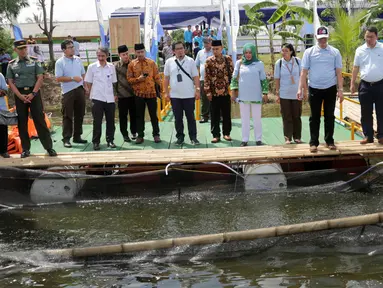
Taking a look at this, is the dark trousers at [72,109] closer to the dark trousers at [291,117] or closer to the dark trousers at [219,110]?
the dark trousers at [219,110]

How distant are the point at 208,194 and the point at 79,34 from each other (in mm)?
51493

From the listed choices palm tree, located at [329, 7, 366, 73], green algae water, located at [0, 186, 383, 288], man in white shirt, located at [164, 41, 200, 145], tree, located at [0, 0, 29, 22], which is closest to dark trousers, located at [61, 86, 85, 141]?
man in white shirt, located at [164, 41, 200, 145]

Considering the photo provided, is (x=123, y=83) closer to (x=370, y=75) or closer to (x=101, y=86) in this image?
(x=101, y=86)

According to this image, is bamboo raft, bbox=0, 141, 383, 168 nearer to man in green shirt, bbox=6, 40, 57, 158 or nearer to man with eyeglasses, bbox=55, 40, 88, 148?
man in green shirt, bbox=6, 40, 57, 158

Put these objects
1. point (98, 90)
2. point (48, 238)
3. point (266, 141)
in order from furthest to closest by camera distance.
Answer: point (266, 141) → point (98, 90) → point (48, 238)

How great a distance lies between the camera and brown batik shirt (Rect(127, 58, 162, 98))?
29.9 ft

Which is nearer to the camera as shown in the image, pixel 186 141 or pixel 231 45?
pixel 186 141

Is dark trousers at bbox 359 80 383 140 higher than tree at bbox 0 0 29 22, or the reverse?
tree at bbox 0 0 29 22

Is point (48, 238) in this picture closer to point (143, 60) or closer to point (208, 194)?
point (208, 194)

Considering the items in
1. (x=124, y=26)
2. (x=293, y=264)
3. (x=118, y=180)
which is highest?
(x=124, y=26)

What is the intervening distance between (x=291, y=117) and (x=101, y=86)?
9.99 ft

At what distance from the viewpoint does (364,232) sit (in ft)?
18.3

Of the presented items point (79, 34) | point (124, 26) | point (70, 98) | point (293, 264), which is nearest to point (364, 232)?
point (293, 264)

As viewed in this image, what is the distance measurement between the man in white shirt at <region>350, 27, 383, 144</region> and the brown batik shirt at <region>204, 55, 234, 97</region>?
2.05 meters
